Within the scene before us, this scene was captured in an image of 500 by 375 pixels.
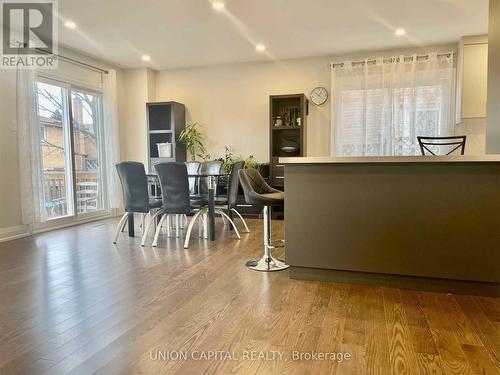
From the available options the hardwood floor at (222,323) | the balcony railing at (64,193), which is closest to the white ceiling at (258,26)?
the balcony railing at (64,193)

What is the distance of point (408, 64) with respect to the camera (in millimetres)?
5484

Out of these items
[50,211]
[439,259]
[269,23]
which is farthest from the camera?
[50,211]

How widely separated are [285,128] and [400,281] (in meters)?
3.78

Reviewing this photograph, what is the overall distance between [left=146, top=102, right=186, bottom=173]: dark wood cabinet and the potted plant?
0.09m

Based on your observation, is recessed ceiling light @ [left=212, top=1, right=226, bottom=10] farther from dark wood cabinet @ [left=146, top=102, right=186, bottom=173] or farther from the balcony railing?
the balcony railing

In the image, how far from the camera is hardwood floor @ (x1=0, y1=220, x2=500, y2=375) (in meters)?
1.63

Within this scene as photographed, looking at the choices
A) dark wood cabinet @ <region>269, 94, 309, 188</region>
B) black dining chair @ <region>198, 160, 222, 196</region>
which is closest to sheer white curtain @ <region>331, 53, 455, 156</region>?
dark wood cabinet @ <region>269, 94, 309, 188</region>

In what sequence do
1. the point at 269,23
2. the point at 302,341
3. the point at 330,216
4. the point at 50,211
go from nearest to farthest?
the point at 302,341 → the point at 330,216 → the point at 269,23 → the point at 50,211

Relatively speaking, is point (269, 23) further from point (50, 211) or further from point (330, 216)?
point (50, 211)

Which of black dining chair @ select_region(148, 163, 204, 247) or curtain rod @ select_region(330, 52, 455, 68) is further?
curtain rod @ select_region(330, 52, 455, 68)

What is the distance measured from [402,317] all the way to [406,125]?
4089mm

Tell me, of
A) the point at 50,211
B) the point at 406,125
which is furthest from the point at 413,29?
the point at 50,211

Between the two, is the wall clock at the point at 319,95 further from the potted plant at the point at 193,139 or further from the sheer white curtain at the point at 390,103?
the potted plant at the point at 193,139

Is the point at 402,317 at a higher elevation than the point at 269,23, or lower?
lower
